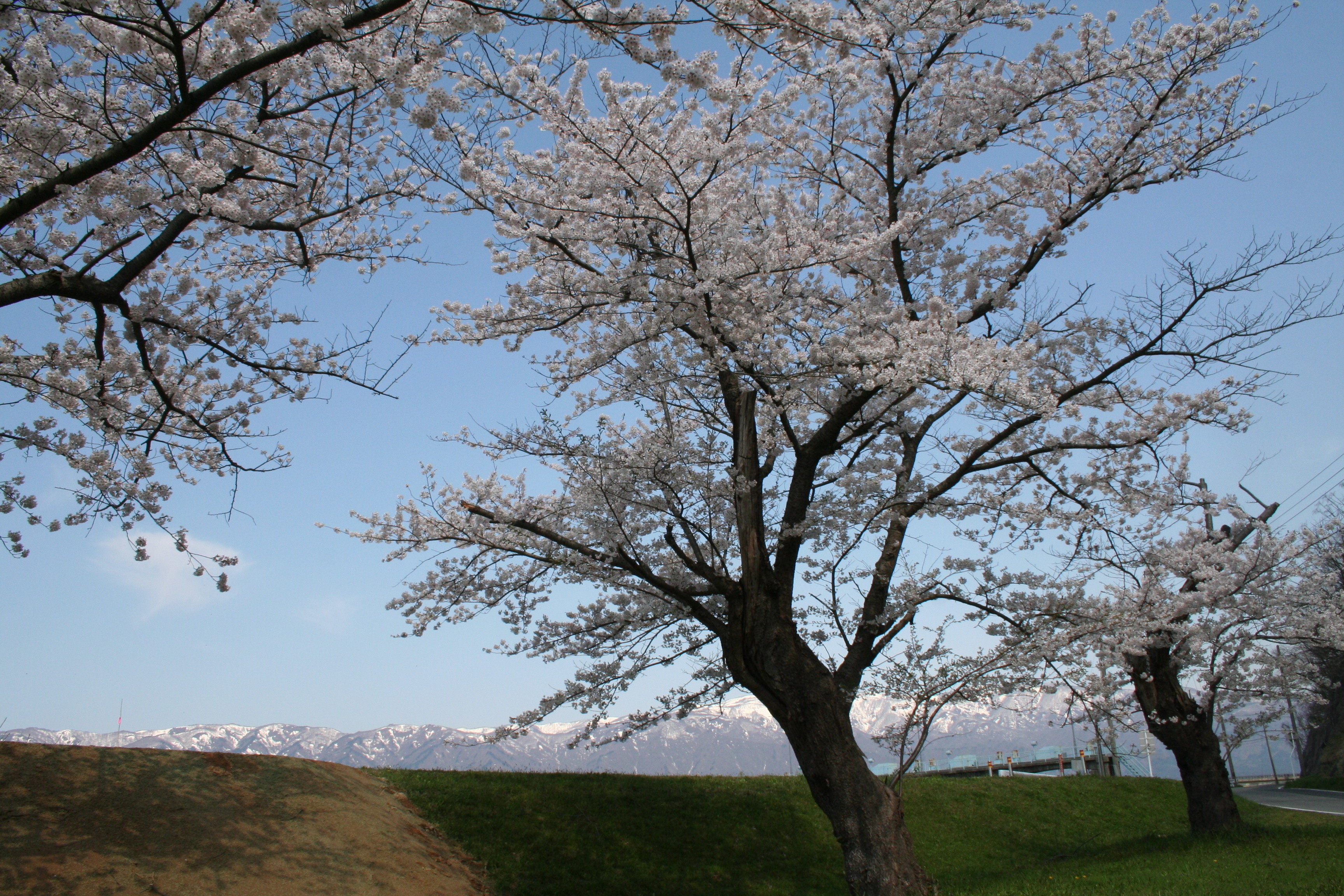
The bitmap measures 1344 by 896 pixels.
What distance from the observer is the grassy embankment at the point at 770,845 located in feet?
27.2

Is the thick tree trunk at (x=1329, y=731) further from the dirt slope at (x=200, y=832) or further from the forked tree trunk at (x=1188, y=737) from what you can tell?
the dirt slope at (x=200, y=832)

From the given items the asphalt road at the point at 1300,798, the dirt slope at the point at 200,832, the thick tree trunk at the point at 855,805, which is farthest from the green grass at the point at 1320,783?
the dirt slope at the point at 200,832

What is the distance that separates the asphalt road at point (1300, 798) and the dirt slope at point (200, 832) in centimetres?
2181

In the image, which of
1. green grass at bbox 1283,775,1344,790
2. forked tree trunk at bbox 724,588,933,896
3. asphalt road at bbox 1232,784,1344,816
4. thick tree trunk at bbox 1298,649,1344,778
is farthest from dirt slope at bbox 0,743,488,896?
thick tree trunk at bbox 1298,649,1344,778

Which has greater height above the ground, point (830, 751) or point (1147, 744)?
point (830, 751)

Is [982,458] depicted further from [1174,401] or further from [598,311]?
[598,311]

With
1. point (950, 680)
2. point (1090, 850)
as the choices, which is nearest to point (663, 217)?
point (950, 680)

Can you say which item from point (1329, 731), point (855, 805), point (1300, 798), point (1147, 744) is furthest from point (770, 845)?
point (1329, 731)

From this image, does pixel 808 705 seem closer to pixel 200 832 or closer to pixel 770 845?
pixel 770 845

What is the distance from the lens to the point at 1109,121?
8.16 metres

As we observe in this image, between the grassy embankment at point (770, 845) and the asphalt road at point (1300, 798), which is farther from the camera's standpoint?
the asphalt road at point (1300, 798)

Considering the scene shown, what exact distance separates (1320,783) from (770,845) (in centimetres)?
3088

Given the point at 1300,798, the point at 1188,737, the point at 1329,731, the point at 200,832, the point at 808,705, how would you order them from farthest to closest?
1. the point at 1329,731
2. the point at 1300,798
3. the point at 1188,737
4. the point at 808,705
5. the point at 200,832

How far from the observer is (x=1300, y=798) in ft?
75.3
